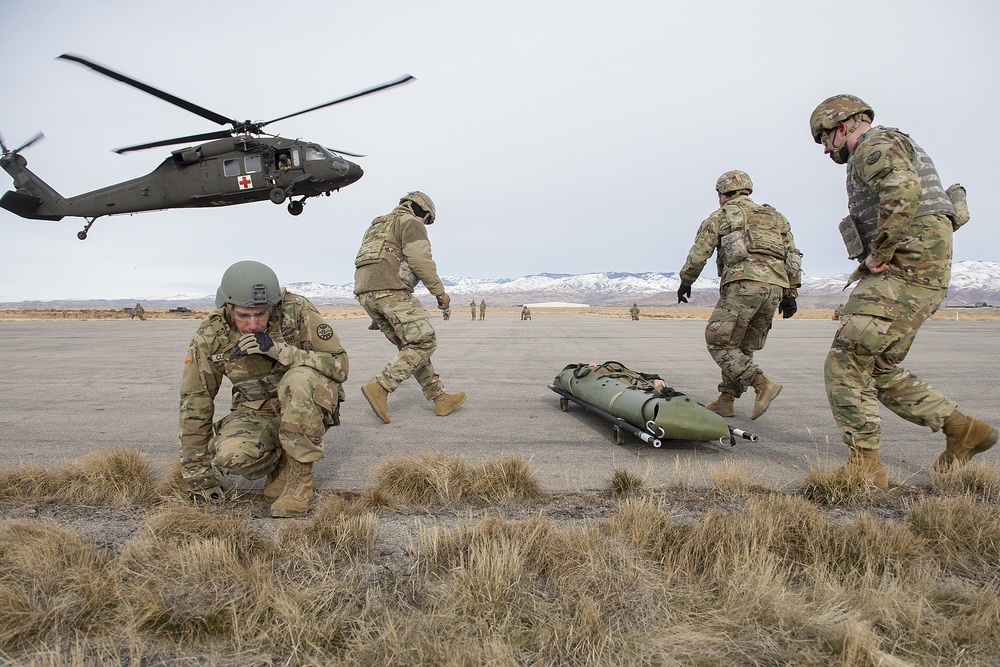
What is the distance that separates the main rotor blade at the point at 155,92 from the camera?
977cm

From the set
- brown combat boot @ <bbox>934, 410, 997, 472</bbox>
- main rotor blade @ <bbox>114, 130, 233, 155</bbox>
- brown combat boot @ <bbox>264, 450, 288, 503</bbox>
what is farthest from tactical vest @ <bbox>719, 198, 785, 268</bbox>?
main rotor blade @ <bbox>114, 130, 233, 155</bbox>

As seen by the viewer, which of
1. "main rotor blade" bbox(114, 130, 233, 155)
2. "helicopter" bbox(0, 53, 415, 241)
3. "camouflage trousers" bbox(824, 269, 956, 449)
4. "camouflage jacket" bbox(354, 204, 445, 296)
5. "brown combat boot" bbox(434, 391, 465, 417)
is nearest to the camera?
"camouflage trousers" bbox(824, 269, 956, 449)

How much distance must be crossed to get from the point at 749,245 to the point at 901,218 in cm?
193

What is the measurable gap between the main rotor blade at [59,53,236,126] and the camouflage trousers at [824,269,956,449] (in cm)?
1263

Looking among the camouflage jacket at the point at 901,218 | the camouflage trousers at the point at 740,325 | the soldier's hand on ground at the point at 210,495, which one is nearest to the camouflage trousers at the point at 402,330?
the soldier's hand on ground at the point at 210,495

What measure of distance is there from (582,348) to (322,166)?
978 cm

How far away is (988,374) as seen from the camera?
310 inches

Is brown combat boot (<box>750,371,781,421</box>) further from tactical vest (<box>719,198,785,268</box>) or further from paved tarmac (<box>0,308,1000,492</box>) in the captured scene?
tactical vest (<box>719,198,785,268</box>)

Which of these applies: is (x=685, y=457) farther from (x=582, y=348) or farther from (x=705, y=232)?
(x=582, y=348)

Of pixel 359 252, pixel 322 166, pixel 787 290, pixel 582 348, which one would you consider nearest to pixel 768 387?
pixel 787 290

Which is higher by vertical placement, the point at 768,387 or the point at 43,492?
the point at 768,387

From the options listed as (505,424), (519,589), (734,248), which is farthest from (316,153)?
(519,589)

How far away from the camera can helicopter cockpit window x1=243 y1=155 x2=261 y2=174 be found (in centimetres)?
1563

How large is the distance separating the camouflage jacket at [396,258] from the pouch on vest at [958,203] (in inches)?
156
